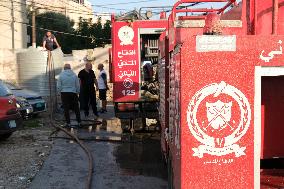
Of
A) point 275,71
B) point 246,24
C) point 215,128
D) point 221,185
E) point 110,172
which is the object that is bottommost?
point 110,172

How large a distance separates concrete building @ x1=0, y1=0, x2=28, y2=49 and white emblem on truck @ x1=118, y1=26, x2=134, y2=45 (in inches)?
988

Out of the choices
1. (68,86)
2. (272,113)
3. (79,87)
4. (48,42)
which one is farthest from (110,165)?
(48,42)

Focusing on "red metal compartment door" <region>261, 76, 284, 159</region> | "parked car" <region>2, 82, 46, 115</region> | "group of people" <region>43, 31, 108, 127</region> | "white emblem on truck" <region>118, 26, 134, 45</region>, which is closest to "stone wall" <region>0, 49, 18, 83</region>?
"group of people" <region>43, 31, 108, 127</region>

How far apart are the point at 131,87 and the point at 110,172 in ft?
12.2

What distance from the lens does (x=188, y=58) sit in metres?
3.44

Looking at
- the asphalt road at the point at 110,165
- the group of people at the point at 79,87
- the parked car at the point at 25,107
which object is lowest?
the asphalt road at the point at 110,165

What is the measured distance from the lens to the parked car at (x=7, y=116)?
33.8 feet

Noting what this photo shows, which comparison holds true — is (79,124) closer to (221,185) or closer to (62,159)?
(62,159)

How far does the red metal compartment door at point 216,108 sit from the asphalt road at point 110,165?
3.56m

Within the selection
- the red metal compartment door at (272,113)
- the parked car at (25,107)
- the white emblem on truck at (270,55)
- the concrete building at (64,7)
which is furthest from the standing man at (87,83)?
the concrete building at (64,7)

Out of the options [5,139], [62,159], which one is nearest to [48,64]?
[5,139]

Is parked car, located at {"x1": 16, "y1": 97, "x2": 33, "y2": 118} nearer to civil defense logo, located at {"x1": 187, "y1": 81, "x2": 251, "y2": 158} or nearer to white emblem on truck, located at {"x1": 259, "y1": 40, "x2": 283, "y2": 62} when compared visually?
civil defense logo, located at {"x1": 187, "y1": 81, "x2": 251, "y2": 158}

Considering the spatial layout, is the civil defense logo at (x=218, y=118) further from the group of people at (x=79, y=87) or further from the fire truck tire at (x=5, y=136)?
the group of people at (x=79, y=87)

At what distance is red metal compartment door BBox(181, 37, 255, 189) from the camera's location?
→ 3445 millimetres
